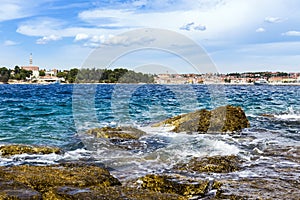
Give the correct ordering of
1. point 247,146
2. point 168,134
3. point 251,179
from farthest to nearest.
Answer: point 168,134, point 247,146, point 251,179

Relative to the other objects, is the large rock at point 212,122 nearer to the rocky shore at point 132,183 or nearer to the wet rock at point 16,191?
the rocky shore at point 132,183

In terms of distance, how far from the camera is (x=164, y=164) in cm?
988

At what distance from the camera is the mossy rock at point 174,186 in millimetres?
6895

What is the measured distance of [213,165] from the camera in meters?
8.95

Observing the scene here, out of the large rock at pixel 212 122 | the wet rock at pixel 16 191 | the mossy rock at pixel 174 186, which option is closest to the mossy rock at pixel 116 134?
the large rock at pixel 212 122

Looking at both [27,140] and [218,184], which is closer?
[218,184]

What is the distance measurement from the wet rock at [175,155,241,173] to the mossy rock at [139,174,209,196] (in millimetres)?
1646

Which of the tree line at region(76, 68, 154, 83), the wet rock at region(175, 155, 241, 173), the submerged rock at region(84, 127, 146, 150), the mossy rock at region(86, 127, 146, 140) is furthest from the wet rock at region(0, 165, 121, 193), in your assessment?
the tree line at region(76, 68, 154, 83)

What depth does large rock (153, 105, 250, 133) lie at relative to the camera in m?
16.2

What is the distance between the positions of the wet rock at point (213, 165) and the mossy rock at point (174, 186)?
1646 millimetres

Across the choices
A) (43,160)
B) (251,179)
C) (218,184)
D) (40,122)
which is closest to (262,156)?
(251,179)

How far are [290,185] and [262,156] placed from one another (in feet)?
10.7

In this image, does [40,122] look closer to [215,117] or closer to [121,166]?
[215,117]

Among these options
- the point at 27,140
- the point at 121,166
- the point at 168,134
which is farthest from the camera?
the point at 168,134
